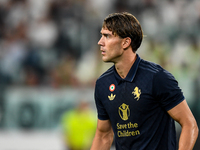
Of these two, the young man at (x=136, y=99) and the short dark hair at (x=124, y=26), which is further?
the short dark hair at (x=124, y=26)

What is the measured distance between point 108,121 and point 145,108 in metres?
0.48

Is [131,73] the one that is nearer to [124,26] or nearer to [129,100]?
[129,100]

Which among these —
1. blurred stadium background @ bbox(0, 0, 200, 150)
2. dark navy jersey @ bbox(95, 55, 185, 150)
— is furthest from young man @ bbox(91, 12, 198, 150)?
blurred stadium background @ bbox(0, 0, 200, 150)

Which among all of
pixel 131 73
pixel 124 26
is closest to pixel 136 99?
pixel 131 73

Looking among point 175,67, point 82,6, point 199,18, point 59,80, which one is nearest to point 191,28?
point 199,18

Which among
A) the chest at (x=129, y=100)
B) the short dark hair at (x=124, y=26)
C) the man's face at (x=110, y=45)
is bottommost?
the chest at (x=129, y=100)

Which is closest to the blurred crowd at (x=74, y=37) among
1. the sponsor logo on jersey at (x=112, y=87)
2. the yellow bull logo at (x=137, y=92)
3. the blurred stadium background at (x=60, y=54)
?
the blurred stadium background at (x=60, y=54)

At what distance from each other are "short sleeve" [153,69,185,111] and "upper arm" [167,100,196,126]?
0.03 meters

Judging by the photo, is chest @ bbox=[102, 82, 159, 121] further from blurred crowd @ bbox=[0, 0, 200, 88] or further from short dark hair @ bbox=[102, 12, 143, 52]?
blurred crowd @ bbox=[0, 0, 200, 88]

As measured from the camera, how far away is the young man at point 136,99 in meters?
2.89

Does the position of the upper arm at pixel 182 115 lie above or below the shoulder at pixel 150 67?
below

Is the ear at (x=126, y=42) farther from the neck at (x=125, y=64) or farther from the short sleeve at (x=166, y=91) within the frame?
the short sleeve at (x=166, y=91)

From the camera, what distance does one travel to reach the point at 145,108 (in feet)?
9.93

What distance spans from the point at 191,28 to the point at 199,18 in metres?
0.43
